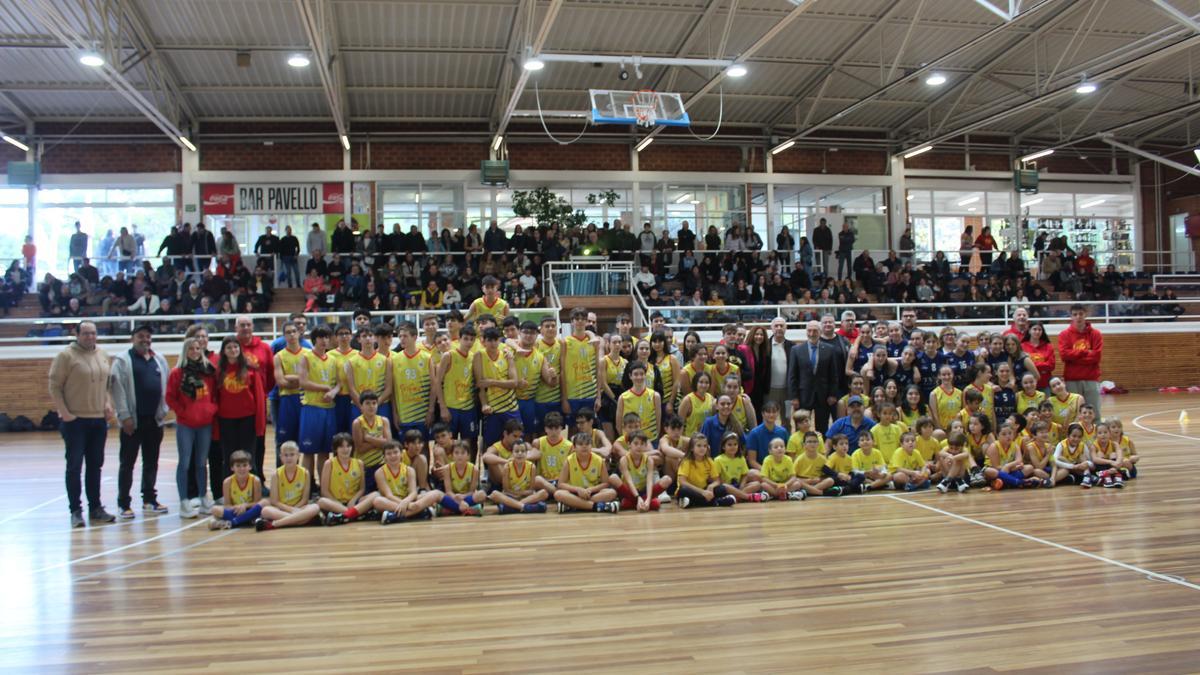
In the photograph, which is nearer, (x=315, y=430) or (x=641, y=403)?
(x=315, y=430)

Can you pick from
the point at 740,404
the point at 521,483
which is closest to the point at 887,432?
the point at 740,404

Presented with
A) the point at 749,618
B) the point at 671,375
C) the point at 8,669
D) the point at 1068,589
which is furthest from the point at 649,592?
the point at 671,375

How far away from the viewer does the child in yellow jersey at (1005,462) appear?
26.1 feet

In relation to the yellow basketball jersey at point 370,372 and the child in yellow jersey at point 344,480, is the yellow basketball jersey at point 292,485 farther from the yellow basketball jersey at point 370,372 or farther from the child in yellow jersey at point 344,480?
the yellow basketball jersey at point 370,372

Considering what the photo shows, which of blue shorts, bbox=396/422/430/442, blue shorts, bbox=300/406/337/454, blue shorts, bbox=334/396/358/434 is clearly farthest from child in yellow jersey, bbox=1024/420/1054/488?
blue shorts, bbox=300/406/337/454

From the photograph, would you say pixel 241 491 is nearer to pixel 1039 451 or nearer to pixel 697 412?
pixel 697 412

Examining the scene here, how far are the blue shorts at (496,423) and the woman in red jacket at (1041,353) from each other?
5.82m

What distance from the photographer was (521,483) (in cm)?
737

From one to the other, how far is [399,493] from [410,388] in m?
1.09

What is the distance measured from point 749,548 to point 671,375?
2.86m

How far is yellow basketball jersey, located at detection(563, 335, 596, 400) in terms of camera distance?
8.15 metres

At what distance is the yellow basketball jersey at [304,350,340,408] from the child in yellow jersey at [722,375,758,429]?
3525mm

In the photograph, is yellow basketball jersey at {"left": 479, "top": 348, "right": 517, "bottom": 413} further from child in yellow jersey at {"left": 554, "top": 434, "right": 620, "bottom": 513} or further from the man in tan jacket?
the man in tan jacket

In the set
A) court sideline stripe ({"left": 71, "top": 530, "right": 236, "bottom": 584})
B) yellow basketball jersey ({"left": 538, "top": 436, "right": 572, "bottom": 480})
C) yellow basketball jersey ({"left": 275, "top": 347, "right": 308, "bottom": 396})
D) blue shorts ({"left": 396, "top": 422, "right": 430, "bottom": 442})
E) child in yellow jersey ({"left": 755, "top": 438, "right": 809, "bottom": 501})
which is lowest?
court sideline stripe ({"left": 71, "top": 530, "right": 236, "bottom": 584})
